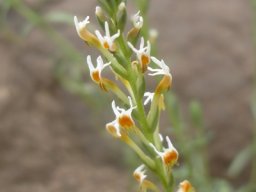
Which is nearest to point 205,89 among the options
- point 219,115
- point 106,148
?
point 219,115

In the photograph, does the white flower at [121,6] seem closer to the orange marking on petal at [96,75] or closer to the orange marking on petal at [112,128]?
the orange marking on petal at [96,75]

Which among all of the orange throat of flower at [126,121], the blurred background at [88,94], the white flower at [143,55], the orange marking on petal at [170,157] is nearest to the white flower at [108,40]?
the white flower at [143,55]

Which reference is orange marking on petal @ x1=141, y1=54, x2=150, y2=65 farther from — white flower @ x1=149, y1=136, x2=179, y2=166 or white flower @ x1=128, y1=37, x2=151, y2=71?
white flower @ x1=149, y1=136, x2=179, y2=166

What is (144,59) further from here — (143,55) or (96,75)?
(96,75)

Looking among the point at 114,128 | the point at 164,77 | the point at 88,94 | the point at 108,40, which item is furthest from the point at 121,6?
the point at 88,94

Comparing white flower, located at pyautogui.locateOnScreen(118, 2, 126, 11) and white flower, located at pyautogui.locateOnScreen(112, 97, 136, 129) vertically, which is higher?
white flower, located at pyautogui.locateOnScreen(118, 2, 126, 11)

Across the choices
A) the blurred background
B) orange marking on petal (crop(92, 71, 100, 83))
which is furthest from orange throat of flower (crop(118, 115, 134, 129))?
the blurred background

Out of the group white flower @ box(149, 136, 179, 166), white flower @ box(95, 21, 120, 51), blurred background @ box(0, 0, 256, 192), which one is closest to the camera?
white flower @ box(95, 21, 120, 51)
